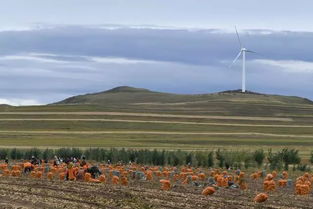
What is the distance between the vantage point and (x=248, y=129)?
10669cm

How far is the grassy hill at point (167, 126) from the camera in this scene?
8275 centimetres

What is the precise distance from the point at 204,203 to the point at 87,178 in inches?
405

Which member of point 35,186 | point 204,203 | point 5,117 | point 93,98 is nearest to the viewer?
point 204,203

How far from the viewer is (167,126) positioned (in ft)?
348

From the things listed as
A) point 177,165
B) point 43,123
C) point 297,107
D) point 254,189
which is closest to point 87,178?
point 254,189

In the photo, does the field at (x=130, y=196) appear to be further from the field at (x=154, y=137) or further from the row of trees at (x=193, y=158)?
the row of trees at (x=193, y=158)

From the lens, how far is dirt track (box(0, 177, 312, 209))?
77.5 feet

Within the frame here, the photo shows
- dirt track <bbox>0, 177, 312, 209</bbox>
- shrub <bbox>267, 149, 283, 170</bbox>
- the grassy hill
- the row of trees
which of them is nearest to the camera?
dirt track <bbox>0, 177, 312, 209</bbox>

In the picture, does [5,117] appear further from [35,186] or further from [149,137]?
[35,186]

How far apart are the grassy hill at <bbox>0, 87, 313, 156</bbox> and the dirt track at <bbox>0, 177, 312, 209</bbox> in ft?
139

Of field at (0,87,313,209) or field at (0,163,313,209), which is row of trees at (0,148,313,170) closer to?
field at (0,87,313,209)

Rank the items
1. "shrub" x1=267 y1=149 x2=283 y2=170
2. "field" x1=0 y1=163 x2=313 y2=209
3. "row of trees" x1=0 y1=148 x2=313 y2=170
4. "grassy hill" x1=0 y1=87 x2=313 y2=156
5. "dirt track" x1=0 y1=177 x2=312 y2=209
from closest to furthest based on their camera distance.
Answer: "dirt track" x1=0 y1=177 x2=312 y2=209 < "field" x1=0 y1=163 x2=313 y2=209 < "shrub" x1=267 y1=149 x2=283 y2=170 < "row of trees" x1=0 y1=148 x2=313 y2=170 < "grassy hill" x1=0 y1=87 x2=313 y2=156

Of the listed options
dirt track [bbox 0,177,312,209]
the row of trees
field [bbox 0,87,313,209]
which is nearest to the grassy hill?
field [bbox 0,87,313,209]

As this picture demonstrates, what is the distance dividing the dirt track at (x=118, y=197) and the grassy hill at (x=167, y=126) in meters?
42.3
